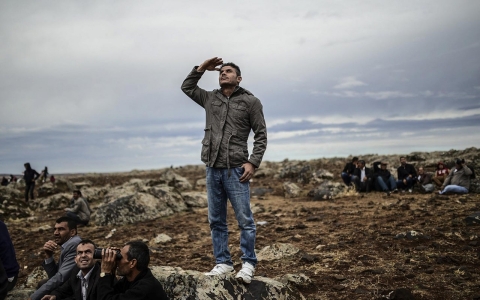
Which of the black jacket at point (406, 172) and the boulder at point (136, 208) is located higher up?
the black jacket at point (406, 172)

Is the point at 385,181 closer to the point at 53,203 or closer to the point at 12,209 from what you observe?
the point at 53,203

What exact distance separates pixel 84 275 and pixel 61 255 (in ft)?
3.20

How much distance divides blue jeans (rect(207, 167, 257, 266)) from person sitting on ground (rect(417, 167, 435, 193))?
483 inches

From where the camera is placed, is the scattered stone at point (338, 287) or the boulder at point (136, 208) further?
the boulder at point (136, 208)

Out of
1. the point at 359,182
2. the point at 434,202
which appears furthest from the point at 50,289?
the point at 359,182

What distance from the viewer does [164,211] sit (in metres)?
13.8

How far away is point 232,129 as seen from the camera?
458 centimetres

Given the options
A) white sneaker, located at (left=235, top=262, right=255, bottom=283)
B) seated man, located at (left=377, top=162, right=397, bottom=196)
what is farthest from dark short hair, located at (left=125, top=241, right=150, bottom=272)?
seated man, located at (left=377, top=162, right=397, bottom=196)

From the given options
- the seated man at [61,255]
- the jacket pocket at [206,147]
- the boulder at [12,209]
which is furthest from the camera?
the boulder at [12,209]

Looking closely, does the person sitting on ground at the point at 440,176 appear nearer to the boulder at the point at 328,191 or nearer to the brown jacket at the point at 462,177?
the brown jacket at the point at 462,177

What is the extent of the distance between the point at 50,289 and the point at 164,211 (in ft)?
29.2

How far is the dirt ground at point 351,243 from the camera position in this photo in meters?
5.44

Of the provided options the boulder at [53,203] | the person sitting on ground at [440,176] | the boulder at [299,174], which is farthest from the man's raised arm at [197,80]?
the boulder at [299,174]

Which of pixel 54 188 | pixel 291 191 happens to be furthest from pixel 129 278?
pixel 54 188
